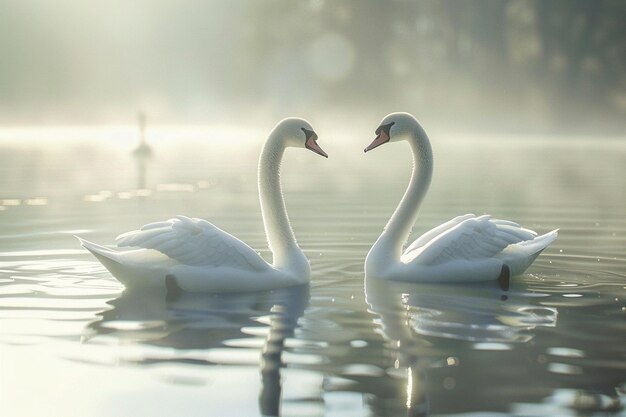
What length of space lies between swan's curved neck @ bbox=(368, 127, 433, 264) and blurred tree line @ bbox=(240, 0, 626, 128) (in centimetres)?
5949

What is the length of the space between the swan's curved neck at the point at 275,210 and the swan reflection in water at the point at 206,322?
0.37 m

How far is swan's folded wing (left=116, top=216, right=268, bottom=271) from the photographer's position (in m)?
9.38

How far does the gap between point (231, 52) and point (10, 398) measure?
19348 centimetres

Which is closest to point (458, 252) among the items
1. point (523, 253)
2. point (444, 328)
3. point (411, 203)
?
point (523, 253)

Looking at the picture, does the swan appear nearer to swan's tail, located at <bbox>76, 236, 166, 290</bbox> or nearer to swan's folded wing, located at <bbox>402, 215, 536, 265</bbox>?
swan's tail, located at <bbox>76, 236, 166, 290</bbox>

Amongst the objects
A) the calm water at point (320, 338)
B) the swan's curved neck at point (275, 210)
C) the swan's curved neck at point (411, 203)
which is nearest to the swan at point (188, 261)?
the calm water at point (320, 338)

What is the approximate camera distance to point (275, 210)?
411 inches

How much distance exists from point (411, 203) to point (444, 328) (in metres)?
2.92

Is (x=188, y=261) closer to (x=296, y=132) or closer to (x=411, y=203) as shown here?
(x=296, y=132)

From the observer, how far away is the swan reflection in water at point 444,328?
661 cm

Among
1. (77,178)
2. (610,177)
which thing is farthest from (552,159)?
(77,178)

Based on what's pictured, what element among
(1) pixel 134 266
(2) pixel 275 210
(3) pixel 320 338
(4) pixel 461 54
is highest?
(4) pixel 461 54

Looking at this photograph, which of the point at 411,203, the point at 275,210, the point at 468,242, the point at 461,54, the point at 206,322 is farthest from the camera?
the point at 461,54

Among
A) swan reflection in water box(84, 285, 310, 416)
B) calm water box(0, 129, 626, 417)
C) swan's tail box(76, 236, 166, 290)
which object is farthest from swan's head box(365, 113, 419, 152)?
swan's tail box(76, 236, 166, 290)
